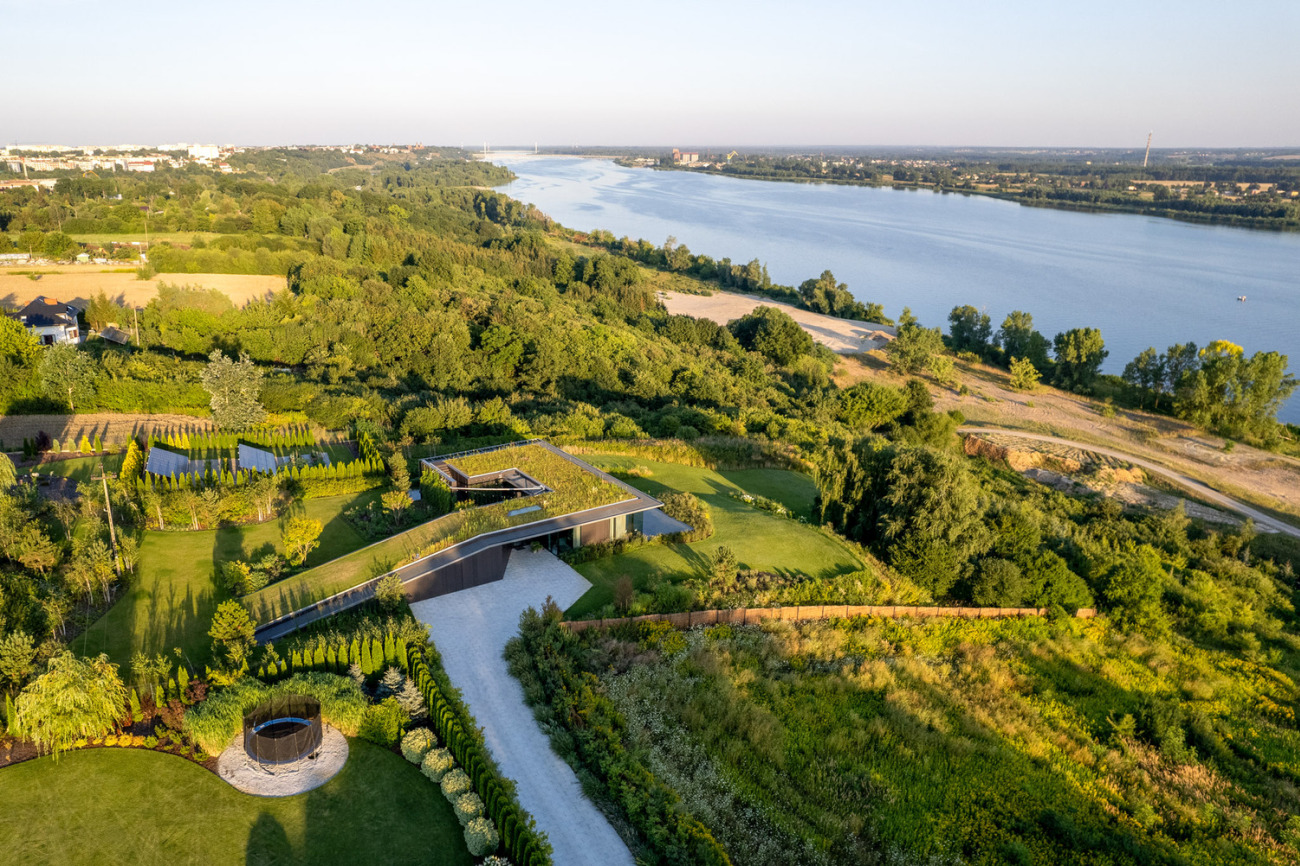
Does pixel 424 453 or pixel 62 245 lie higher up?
pixel 62 245

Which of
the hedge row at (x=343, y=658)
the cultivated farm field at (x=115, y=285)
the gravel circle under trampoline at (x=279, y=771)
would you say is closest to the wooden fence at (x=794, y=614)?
the hedge row at (x=343, y=658)

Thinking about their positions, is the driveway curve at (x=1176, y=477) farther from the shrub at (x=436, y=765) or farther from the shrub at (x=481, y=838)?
the shrub at (x=436, y=765)

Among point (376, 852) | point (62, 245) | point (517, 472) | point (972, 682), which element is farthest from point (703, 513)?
point (62, 245)

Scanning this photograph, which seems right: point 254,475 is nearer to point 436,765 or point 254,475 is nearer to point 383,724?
point 383,724

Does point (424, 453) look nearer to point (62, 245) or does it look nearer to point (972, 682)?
point (972, 682)

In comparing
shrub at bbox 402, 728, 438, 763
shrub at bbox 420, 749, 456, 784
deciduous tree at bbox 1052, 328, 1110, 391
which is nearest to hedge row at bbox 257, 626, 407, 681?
shrub at bbox 402, 728, 438, 763

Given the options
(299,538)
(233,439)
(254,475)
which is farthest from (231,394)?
(299,538)

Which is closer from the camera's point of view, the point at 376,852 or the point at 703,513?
the point at 376,852

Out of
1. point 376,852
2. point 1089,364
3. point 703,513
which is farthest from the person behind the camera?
point 1089,364
